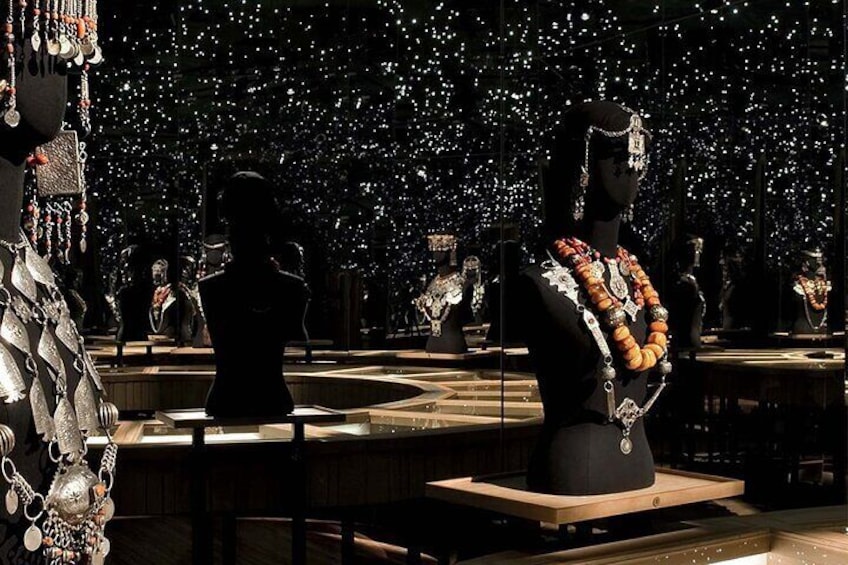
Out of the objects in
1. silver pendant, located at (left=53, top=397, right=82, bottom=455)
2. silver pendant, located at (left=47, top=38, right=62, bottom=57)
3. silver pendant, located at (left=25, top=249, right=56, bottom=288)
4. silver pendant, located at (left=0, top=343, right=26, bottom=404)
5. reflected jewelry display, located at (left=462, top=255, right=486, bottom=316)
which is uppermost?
silver pendant, located at (left=47, top=38, right=62, bottom=57)

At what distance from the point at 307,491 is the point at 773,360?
123 centimetres

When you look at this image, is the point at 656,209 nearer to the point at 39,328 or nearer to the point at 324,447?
the point at 324,447

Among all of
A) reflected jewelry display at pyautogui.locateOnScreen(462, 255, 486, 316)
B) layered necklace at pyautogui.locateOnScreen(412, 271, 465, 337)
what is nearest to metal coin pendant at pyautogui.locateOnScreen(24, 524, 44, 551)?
reflected jewelry display at pyautogui.locateOnScreen(462, 255, 486, 316)

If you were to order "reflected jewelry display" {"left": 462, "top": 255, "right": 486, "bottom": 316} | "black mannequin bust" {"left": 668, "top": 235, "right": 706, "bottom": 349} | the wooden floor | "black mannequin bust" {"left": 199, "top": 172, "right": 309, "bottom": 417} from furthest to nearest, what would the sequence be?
"reflected jewelry display" {"left": 462, "top": 255, "right": 486, "bottom": 316}
the wooden floor
"black mannequin bust" {"left": 199, "top": 172, "right": 309, "bottom": 417}
"black mannequin bust" {"left": 668, "top": 235, "right": 706, "bottom": 349}

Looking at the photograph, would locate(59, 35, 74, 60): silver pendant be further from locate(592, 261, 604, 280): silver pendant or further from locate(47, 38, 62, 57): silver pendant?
locate(592, 261, 604, 280): silver pendant

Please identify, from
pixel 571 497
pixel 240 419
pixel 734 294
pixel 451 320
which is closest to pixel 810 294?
pixel 734 294

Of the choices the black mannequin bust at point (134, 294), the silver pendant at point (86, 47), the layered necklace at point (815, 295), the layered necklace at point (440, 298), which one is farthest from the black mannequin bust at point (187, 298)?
the silver pendant at point (86, 47)

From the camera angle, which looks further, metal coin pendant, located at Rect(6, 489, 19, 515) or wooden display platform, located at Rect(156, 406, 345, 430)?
wooden display platform, located at Rect(156, 406, 345, 430)

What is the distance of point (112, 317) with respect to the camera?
5785 millimetres

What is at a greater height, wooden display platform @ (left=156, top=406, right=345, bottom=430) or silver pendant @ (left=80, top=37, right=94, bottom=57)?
silver pendant @ (left=80, top=37, right=94, bottom=57)

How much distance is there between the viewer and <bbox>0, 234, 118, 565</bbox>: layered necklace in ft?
3.76

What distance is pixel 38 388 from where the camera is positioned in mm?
1177

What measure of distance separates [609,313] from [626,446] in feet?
0.69

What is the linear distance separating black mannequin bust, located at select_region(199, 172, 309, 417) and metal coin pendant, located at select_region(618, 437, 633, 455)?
1.14 m
